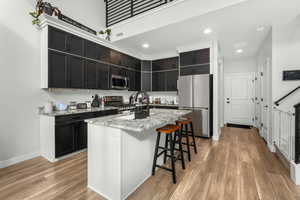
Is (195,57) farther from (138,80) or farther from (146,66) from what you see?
(138,80)

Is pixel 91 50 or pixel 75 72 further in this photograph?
pixel 91 50

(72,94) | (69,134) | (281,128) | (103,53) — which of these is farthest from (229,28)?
(69,134)

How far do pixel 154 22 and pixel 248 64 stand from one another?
14.7ft

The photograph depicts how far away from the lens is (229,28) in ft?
10.5

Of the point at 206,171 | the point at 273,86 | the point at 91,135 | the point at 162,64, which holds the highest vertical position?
the point at 162,64

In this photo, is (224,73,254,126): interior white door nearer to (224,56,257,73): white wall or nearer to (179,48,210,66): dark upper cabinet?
(224,56,257,73): white wall

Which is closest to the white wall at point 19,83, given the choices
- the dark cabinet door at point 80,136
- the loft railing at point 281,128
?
the dark cabinet door at point 80,136

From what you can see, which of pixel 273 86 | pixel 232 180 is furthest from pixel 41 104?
pixel 273 86

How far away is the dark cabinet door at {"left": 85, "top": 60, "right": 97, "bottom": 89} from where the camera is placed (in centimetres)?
345

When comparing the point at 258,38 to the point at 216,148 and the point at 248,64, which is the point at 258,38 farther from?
the point at 216,148

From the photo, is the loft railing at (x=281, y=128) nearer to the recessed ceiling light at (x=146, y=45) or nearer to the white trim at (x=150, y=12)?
the white trim at (x=150, y=12)

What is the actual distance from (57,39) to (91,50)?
2.66 feet

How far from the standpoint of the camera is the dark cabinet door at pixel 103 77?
3.77 meters

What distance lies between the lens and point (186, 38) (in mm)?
3807
